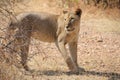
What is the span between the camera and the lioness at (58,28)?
26.1ft

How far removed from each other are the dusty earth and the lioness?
0.24 m

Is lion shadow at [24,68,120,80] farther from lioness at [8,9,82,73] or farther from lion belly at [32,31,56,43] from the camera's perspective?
lion belly at [32,31,56,43]

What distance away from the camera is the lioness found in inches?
313

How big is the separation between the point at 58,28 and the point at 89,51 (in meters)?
1.33

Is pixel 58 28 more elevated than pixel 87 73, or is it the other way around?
pixel 58 28

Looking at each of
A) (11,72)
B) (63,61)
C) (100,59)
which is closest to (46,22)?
(63,61)

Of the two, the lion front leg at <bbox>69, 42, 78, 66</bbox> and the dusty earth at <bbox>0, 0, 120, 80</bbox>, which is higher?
the lion front leg at <bbox>69, 42, 78, 66</bbox>

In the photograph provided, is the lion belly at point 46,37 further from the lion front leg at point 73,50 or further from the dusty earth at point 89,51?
the lion front leg at point 73,50

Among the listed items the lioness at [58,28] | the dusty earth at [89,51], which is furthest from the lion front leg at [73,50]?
the dusty earth at [89,51]

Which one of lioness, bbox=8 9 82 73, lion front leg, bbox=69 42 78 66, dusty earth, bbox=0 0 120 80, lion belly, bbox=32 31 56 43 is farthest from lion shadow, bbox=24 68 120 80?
lion belly, bbox=32 31 56 43

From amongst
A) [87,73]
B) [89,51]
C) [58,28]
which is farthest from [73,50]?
[89,51]

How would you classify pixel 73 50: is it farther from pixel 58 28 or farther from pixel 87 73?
pixel 87 73

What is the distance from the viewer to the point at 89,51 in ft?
30.5

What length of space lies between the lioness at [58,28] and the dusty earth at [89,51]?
237 mm
